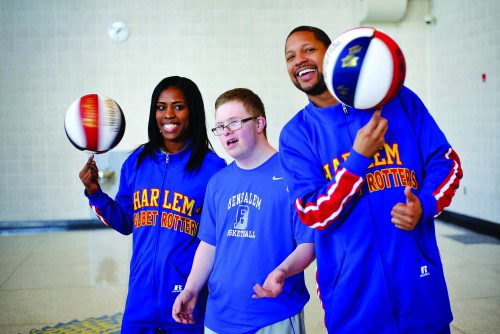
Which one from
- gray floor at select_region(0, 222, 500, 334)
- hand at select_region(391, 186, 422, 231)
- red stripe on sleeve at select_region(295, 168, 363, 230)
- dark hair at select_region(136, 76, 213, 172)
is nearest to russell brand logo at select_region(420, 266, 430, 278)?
hand at select_region(391, 186, 422, 231)

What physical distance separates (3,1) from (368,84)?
6316 millimetres

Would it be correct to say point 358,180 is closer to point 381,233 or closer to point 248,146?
point 381,233

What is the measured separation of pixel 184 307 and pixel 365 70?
3.23 ft

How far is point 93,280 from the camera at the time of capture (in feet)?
14.0

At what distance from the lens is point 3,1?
6340mm

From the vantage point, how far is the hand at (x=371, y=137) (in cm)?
132

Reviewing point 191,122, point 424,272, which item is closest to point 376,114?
point 424,272

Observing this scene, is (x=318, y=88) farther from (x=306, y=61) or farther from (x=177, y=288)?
(x=177, y=288)

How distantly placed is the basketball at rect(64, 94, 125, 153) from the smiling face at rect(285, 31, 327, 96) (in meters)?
0.81

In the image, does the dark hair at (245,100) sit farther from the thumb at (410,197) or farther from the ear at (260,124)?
the thumb at (410,197)

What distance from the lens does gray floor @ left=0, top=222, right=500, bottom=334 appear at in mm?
3334

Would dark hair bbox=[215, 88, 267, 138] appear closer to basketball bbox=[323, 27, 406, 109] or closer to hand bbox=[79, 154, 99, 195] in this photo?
basketball bbox=[323, 27, 406, 109]

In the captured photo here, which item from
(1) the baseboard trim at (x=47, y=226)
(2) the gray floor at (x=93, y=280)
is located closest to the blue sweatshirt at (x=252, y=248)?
(2) the gray floor at (x=93, y=280)

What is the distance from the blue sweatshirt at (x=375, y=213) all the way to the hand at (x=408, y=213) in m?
0.03
